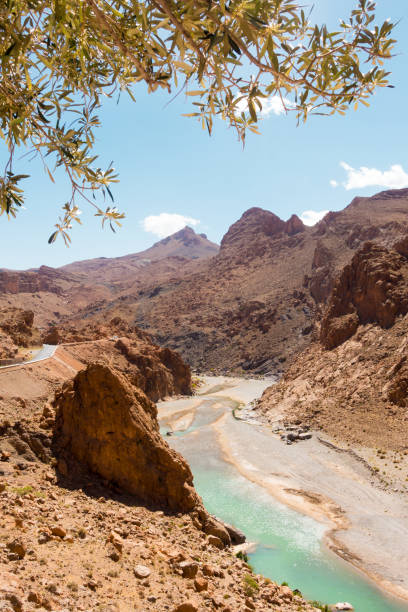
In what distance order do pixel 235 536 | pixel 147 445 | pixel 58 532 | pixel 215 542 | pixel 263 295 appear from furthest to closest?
pixel 263 295 < pixel 235 536 < pixel 147 445 < pixel 215 542 < pixel 58 532

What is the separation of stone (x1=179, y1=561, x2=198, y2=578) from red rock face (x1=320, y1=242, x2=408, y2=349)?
99.8ft

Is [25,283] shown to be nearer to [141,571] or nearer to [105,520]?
[105,520]

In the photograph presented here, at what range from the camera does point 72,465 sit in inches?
425

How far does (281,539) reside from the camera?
15562mm

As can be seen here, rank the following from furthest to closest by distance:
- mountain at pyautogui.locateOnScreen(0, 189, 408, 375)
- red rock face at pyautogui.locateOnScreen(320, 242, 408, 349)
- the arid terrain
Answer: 1. mountain at pyautogui.locateOnScreen(0, 189, 408, 375)
2. red rock face at pyautogui.locateOnScreen(320, 242, 408, 349)
3. the arid terrain

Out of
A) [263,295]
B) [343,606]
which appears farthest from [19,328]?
[263,295]

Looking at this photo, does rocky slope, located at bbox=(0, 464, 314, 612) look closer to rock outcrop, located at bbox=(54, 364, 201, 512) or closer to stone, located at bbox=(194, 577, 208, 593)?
stone, located at bbox=(194, 577, 208, 593)

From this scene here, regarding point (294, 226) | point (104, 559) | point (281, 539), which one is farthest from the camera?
point (294, 226)

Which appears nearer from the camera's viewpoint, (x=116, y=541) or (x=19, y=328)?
(x=116, y=541)

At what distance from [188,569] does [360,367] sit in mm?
27681

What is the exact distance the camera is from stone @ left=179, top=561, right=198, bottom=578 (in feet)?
24.5

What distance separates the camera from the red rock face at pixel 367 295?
34.1 meters

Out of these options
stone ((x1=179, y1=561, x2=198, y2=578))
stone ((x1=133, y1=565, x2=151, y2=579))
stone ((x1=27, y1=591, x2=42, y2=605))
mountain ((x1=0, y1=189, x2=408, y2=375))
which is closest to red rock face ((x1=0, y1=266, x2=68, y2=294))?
mountain ((x1=0, y1=189, x2=408, y2=375))

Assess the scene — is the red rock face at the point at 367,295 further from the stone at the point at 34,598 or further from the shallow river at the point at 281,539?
the stone at the point at 34,598
